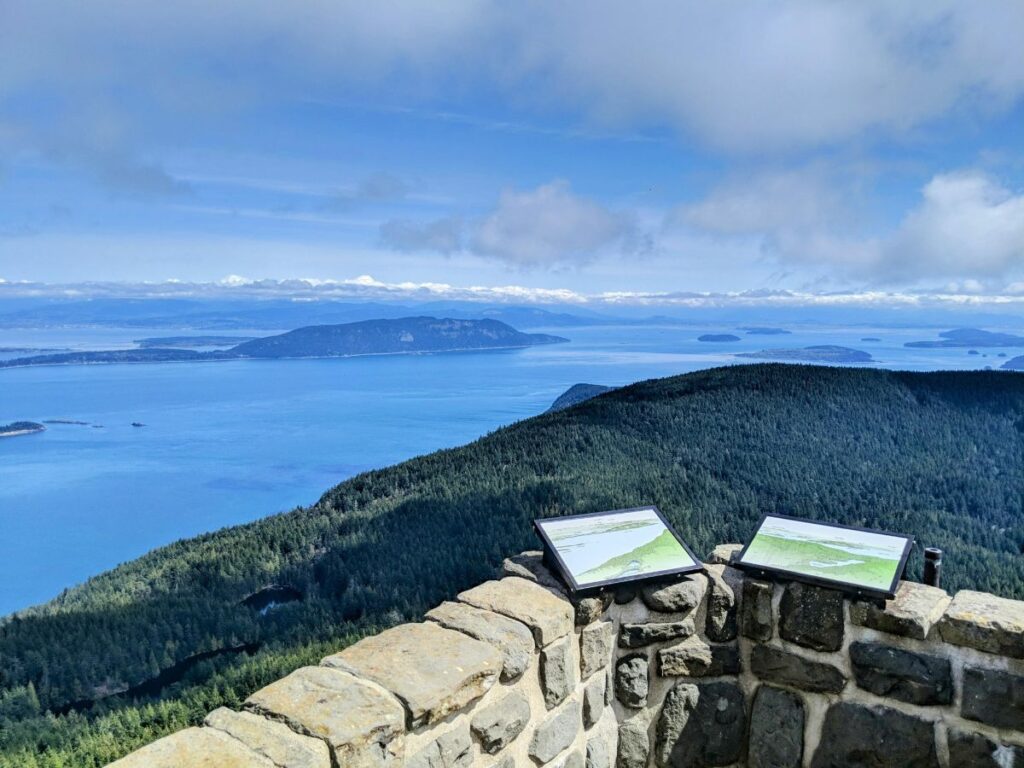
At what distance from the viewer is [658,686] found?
12.5 feet

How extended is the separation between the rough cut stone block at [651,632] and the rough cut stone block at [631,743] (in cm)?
49

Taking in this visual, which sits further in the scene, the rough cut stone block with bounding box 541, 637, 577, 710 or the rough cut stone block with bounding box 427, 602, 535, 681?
the rough cut stone block with bounding box 541, 637, 577, 710

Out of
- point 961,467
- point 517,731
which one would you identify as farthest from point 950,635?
point 961,467

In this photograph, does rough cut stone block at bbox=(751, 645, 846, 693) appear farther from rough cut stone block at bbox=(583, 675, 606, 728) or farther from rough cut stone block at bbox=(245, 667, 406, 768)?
rough cut stone block at bbox=(245, 667, 406, 768)

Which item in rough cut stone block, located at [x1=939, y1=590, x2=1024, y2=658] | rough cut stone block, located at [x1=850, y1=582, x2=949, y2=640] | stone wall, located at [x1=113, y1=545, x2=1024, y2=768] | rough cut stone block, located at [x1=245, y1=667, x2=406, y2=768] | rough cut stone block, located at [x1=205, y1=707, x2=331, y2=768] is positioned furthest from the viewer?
Answer: rough cut stone block, located at [x1=850, y1=582, x2=949, y2=640]

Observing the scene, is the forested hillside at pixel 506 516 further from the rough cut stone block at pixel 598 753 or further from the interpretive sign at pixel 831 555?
the interpretive sign at pixel 831 555

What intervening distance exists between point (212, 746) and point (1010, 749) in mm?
3458

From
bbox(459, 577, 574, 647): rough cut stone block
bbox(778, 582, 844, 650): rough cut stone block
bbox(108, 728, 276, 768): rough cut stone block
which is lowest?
bbox(778, 582, 844, 650): rough cut stone block

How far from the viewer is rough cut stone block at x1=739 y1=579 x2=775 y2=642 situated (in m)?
3.70

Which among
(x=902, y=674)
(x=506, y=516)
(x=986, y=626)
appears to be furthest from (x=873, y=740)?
(x=506, y=516)

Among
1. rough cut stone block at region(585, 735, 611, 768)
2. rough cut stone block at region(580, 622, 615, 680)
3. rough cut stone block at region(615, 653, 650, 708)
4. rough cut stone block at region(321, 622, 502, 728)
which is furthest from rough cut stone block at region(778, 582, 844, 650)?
rough cut stone block at region(321, 622, 502, 728)

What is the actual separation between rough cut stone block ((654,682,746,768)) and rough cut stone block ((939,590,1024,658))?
3.75 ft

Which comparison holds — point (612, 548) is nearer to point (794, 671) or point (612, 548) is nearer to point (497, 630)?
point (497, 630)

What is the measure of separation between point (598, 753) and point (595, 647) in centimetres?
62
